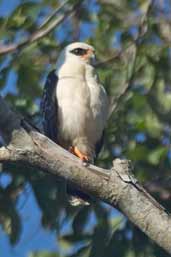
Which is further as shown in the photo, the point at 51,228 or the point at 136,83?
the point at 136,83

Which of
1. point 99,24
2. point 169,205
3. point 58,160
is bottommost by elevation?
point 169,205

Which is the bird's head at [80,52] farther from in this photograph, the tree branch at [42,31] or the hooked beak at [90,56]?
the tree branch at [42,31]

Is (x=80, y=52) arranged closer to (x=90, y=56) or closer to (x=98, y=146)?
(x=90, y=56)

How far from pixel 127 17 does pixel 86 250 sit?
2.11 metres

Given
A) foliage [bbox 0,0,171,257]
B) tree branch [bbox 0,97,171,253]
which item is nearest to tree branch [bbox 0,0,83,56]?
foliage [bbox 0,0,171,257]

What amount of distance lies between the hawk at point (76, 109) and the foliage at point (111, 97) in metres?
0.09

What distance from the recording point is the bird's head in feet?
21.0

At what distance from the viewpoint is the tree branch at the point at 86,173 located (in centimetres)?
424

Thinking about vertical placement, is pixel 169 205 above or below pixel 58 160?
below

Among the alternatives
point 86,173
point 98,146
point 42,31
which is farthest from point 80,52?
point 86,173

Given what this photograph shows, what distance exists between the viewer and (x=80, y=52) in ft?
21.3

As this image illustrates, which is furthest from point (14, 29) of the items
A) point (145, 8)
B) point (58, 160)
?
point (58, 160)

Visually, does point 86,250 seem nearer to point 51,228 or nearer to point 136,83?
point 51,228

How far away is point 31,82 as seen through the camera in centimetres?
587
